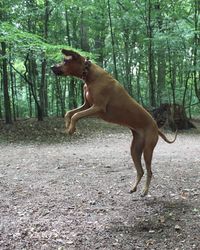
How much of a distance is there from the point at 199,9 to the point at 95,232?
50.5ft

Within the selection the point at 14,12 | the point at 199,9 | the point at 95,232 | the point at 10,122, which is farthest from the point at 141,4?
the point at 95,232

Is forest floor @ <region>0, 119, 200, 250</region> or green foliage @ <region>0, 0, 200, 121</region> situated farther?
green foliage @ <region>0, 0, 200, 121</region>

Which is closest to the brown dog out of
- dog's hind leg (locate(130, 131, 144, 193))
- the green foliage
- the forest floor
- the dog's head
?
the dog's head

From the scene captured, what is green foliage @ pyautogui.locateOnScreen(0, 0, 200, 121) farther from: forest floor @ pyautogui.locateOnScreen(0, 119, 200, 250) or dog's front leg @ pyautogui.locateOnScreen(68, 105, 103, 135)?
dog's front leg @ pyautogui.locateOnScreen(68, 105, 103, 135)

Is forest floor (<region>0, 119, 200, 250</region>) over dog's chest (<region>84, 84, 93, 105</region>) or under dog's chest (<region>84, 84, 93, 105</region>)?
under

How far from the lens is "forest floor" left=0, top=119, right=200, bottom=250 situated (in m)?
4.05

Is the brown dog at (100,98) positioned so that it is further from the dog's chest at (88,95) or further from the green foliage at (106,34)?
the green foliage at (106,34)

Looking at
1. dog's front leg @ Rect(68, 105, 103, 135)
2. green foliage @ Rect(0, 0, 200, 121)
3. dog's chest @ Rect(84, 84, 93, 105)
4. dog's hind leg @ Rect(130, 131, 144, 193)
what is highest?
green foliage @ Rect(0, 0, 200, 121)

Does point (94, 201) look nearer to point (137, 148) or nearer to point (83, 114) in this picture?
point (137, 148)

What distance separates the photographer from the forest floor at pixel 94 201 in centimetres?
405

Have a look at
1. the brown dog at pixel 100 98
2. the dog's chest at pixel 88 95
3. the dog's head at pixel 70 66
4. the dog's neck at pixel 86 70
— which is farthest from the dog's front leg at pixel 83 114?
the dog's head at pixel 70 66

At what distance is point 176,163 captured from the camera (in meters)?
8.67

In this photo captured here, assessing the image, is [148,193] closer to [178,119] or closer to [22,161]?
[22,161]

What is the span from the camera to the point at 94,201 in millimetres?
5500
